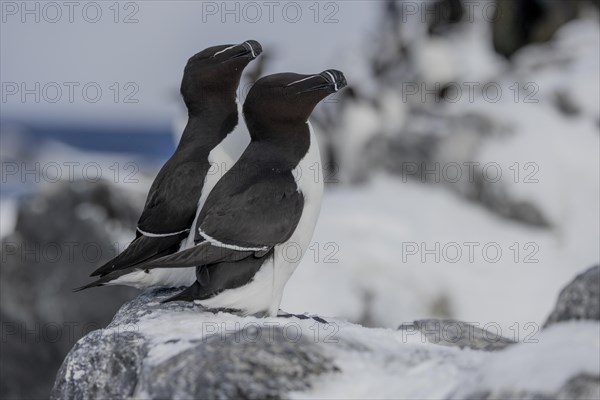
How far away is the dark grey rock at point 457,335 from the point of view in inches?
129

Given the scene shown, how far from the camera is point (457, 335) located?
11.4 ft

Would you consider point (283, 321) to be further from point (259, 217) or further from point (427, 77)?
point (427, 77)

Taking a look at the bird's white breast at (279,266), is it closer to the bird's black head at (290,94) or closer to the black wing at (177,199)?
the bird's black head at (290,94)

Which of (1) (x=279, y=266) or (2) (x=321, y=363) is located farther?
(1) (x=279, y=266)

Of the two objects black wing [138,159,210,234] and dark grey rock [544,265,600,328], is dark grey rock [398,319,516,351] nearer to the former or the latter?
dark grey rock [544,265,600,328]

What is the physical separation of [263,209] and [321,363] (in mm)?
979

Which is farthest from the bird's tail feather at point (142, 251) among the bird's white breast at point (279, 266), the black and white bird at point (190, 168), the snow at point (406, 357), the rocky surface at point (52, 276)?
the rocky surface at point (52, 276)

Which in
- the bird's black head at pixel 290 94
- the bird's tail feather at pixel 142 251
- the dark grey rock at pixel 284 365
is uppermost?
the bird's black head at pixel 290 94

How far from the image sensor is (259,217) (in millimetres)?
3721

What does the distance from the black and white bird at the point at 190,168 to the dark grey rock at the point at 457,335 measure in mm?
1089

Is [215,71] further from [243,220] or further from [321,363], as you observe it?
[321,363]

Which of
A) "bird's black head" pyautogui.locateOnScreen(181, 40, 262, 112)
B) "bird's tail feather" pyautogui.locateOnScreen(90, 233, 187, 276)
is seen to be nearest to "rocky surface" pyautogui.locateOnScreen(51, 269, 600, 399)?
"bird's tail feather" pyautogui.locateOnScreen(90, 233, 187, 276)

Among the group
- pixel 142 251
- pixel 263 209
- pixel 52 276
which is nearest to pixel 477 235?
pixel 52 276

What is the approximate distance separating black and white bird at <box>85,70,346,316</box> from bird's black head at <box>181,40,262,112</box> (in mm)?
370
